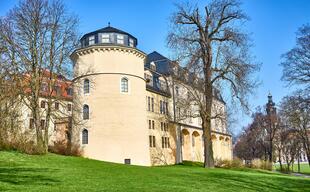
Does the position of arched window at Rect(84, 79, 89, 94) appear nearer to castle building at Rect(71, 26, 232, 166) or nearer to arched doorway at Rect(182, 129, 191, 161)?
castle building at Rect(71, 26, 232, 166)

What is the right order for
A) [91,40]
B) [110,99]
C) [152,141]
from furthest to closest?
1. [152,141]
2. [91,40]
3. [110,99]

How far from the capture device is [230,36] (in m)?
29.2

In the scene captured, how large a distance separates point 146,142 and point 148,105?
5.62m

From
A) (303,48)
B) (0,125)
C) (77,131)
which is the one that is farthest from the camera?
(77,131)

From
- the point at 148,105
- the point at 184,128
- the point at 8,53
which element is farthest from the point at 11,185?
the point at 184,128

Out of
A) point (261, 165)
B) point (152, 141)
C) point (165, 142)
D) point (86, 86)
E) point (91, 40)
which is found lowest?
point (261, 165)

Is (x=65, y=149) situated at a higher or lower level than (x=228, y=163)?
higher

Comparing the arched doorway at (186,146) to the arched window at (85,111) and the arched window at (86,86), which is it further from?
the arched window at (86,86)

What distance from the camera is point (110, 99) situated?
34.2 m

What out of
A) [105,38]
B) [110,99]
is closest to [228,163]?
[110,99]

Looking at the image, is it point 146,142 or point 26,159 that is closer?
point 26,159

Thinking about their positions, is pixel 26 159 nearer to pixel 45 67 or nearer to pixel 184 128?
pixel 45 67

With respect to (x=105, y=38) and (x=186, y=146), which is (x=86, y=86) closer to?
(x=105, y=38)

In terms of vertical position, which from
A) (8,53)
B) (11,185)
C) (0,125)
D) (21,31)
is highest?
(21,31)
